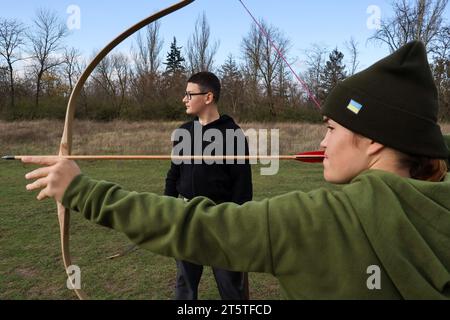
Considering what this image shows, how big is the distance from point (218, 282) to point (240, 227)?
1.57 m

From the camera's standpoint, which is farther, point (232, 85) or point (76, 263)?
point (232, 85)

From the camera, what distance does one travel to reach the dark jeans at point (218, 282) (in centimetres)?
232

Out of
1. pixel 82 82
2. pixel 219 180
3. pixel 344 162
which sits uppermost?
pixel 82 82

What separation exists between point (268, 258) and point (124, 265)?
9.50ft

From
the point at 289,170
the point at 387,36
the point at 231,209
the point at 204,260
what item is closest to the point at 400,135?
the point at 231,209

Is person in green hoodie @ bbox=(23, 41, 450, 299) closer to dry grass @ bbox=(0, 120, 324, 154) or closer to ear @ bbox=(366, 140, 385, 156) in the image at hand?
ear @ bbox=(366, 140, 385, 156)

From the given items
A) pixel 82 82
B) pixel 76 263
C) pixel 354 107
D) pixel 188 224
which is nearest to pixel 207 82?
pixel 82 82

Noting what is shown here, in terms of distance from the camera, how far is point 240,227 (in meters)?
0.91

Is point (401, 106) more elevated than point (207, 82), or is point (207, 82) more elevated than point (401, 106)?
point (207, 82)

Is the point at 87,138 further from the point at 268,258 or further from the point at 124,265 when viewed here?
the point at 268,258

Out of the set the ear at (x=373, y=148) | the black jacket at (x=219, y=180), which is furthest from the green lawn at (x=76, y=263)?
the ear at (x=373, y=148)

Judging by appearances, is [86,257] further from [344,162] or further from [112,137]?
[112,137]

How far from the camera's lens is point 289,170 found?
9375mm

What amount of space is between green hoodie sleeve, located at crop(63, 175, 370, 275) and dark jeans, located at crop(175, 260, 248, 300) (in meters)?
1.42
